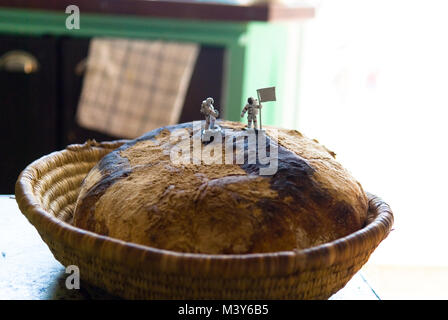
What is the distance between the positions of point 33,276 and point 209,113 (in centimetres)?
34

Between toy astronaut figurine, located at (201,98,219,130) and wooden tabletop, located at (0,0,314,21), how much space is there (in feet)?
3.75

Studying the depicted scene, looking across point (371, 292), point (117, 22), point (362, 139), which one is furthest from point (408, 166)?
point (371, 292)

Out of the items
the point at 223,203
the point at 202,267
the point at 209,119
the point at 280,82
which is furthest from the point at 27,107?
the point at 202,267

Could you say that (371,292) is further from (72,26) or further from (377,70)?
(377,70)

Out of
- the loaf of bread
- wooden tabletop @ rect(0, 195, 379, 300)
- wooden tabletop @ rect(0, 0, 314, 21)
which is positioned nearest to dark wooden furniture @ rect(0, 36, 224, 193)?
wooden tabletop @ rect(0, 0, 314, 21)

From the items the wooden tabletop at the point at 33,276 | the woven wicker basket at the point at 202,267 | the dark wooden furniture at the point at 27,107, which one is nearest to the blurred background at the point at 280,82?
the dark wooden furniture at the point at 27,107

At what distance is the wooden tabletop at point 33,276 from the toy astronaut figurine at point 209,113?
303 millimetres

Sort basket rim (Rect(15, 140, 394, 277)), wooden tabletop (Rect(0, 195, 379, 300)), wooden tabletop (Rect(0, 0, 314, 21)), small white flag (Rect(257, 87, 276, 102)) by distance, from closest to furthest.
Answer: basket rim (Rect(15, 140, 394, 277)) → wooden tabletop (Rect(0, 195, 379, 300)) → small white flag (Rect(257, 87, 276, 102)) → wooden tabletop (Rect(0, 0, 314, 21))

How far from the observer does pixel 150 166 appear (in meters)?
0.79

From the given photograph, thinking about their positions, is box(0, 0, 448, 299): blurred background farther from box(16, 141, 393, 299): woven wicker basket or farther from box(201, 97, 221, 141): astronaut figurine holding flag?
box(16, 141, 393, 299): woven wicker basket

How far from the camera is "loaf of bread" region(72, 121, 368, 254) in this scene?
0.66 metres

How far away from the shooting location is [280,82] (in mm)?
2277
